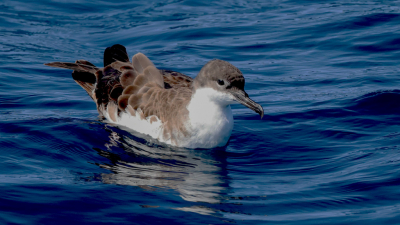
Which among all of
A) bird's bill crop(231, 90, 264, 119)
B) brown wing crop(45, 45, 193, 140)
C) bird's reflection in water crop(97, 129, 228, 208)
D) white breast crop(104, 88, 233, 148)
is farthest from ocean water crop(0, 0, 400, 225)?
bird's bill crop(231, 90, 264, 119)

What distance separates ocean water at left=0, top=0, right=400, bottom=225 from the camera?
495cm

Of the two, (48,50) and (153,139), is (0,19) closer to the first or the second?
(48,50)

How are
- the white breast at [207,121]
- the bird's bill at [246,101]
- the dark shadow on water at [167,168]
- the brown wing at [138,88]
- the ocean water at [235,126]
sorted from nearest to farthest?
the ocean water at [235,126]
the dark shadow on water at [167,168]
the bird's bill at [246,101]
the white breast at [207,121]
the brown wing at [138,88]

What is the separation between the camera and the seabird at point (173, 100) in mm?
6418

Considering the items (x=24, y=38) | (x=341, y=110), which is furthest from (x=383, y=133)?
(x=24, y=38)

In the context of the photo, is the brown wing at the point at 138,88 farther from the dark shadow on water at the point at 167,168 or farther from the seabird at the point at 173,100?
the dark shadow on water at the point at 167,168

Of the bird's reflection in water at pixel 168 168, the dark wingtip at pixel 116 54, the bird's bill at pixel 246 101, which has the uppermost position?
the dark wingtip at pixel 116 54

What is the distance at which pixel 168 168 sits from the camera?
604cm

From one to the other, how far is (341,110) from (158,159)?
3.01 meters

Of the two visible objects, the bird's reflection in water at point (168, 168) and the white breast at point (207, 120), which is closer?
the bird's reflection in water at point (168, 168)

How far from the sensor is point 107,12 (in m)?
14.1

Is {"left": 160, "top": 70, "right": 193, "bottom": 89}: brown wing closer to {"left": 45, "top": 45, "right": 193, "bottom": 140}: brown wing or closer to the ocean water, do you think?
{"left": 45, "top": 45, "right": 193, "bottom": 140}: brown wing

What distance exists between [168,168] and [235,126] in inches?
75.3

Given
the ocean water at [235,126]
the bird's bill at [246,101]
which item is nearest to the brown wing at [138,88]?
the ocean water at [235,126]
